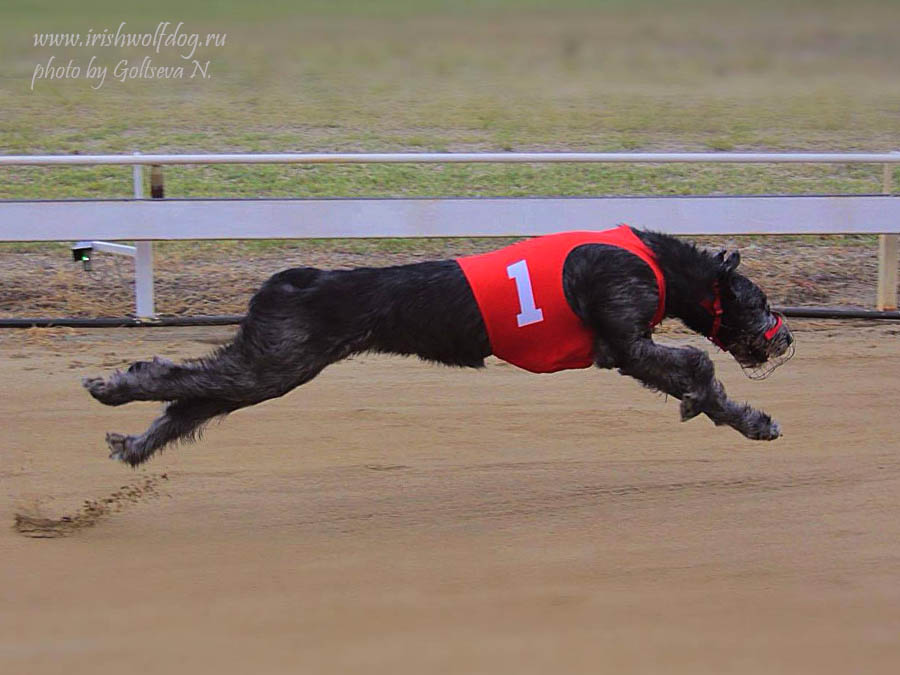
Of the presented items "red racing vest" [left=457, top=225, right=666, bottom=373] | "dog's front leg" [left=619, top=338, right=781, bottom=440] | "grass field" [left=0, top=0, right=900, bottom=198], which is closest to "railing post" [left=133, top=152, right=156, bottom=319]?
"grass field" [left=0, top=0, right=900, bottom=198]

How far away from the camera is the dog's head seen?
4.66m

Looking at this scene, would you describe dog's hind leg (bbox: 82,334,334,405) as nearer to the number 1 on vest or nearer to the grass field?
the number 1 on vest

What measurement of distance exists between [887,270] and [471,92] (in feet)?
20.6

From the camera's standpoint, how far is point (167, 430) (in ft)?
15.6

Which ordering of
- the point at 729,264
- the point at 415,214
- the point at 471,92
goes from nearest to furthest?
the point at 729,264 → the point at 415,214 → the point at 471,92

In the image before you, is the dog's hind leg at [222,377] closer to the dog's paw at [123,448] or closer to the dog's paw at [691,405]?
the dog's paw at [123,448]

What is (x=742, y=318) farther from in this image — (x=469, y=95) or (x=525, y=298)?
(x=469, y=95)

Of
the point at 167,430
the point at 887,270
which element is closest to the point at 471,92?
the point at 887,270

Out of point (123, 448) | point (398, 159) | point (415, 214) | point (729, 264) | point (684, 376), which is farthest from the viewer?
point (415, 214)

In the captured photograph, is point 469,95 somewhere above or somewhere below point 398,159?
above

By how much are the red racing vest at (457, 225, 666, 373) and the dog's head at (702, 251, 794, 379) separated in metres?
0.27

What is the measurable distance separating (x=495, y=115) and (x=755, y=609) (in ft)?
31.6

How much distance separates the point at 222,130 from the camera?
1224 cm

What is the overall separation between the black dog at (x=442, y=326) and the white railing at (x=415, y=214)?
2.86 m
